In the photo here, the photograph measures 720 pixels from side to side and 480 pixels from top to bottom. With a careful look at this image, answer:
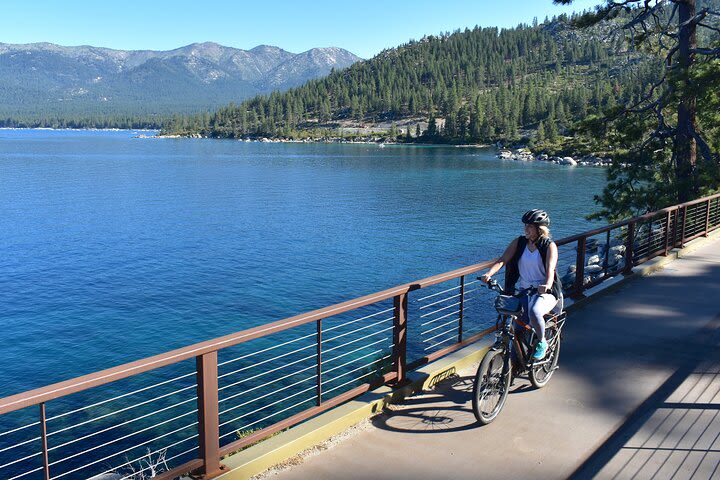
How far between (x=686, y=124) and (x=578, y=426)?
1734 cm

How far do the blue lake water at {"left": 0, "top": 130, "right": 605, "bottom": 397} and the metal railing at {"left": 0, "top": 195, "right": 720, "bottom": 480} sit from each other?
2.49 meters

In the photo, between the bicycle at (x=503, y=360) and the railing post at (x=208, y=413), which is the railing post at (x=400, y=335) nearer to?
the bicycle at (x=503, y=360)

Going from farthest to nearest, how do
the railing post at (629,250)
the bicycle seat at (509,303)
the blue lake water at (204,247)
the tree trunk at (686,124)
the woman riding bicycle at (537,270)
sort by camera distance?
1. the blue lake water at (204,247)
2. the tree trunk at (686,124)
3. the railing post at (629,250)
4. the bicycle seat at (509,303)
5. the woman riding bicycle at (537,270)

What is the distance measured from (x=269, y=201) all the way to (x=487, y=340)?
47283 millimetres

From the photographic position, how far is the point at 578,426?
620 centimetres

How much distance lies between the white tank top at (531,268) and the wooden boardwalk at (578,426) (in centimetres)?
136

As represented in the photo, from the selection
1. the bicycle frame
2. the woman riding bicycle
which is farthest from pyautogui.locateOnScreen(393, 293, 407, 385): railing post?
the bicycle frame

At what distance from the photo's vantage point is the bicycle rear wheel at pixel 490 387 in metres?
5.88

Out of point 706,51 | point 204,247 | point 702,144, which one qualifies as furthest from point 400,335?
point 204,247

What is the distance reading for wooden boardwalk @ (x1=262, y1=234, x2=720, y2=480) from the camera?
17.5 feet

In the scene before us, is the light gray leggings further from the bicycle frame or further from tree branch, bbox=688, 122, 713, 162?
tree branch, bbox=688, 122, 713, 162

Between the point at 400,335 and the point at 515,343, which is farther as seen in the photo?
the point at 400,335

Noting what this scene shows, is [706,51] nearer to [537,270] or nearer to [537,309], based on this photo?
[537,270]

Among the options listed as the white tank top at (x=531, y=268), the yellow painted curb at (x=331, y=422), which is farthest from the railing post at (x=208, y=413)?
the white tank top at (x=531, y=268)
